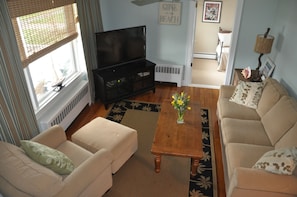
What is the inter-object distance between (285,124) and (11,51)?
9.78ft

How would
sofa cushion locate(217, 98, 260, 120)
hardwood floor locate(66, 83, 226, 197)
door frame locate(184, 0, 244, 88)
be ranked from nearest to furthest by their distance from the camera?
sofa cushion locate(217, 98, 260, 120), hardwood floor locate(66, 83, 226, 197), door frame locate(184, 0, 244, 88)

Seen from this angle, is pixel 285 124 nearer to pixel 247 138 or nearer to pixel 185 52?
pixel 247 138

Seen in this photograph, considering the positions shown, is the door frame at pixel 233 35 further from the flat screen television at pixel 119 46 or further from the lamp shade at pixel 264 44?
the flat screen television at pixel 119 46

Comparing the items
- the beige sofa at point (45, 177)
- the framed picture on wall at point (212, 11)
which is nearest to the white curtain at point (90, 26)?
the beige sofa at point (45, 177)

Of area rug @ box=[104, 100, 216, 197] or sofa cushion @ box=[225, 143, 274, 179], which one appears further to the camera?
area rug @ box=[104, 100, 216, 197]

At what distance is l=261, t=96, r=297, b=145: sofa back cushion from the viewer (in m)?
2.53

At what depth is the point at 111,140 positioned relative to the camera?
8.89 ft

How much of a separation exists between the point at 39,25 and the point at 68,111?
1288 millimetres

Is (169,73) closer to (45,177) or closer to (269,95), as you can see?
(269,95)

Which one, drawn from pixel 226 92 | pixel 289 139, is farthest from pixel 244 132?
pixel 226 92

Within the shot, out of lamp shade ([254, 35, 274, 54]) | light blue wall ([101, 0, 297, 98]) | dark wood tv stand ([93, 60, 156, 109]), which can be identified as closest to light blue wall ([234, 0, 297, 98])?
light blue wall ([101, 0, 297, 98])

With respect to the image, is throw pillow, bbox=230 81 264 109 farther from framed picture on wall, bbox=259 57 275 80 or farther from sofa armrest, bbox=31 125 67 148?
sofa armrest, bbox=31 125 67 148

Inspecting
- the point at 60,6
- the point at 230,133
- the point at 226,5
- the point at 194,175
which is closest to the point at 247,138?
the point at 230,133

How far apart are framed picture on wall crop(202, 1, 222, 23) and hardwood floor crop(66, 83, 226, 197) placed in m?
2.58
